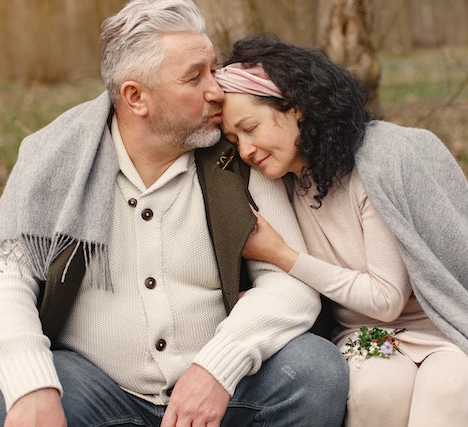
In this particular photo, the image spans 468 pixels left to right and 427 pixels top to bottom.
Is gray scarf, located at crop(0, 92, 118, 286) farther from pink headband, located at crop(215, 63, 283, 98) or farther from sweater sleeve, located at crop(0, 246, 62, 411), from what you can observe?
pink headband, located at crop(215, 63, 283, 98)

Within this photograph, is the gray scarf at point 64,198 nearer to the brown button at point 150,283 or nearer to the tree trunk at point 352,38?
the brown button at point 150,283

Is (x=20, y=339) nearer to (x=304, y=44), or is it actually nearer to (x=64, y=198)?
(x=64, y=198)

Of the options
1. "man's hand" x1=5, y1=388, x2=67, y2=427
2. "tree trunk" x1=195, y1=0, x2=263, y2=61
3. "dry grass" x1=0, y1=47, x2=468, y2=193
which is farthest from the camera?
"dry grass" x1=0, y1=47, x2=468, y2=193

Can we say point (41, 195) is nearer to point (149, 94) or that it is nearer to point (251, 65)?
point (149, 94)

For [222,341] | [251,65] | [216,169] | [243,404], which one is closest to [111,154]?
[216,169]

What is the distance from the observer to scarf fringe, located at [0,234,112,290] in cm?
292

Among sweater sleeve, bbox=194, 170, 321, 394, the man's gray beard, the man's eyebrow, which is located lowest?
Answer: sweater sleeve, bbox=194, 170, 321, 394

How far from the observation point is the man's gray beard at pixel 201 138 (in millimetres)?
3061

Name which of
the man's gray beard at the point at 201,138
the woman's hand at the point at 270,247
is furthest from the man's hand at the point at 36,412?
the man's gray beard at the point at 201,138

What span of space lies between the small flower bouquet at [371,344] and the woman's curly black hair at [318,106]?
19.4 inches

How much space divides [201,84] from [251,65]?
19cm

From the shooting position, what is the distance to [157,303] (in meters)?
3.01

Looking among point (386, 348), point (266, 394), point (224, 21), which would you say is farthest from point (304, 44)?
point (266, 394)

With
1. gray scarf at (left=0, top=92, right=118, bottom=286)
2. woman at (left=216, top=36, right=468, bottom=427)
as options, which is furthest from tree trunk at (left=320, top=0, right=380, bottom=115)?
gray scarf at (left=0, top=92, right=118, bottom=286)
